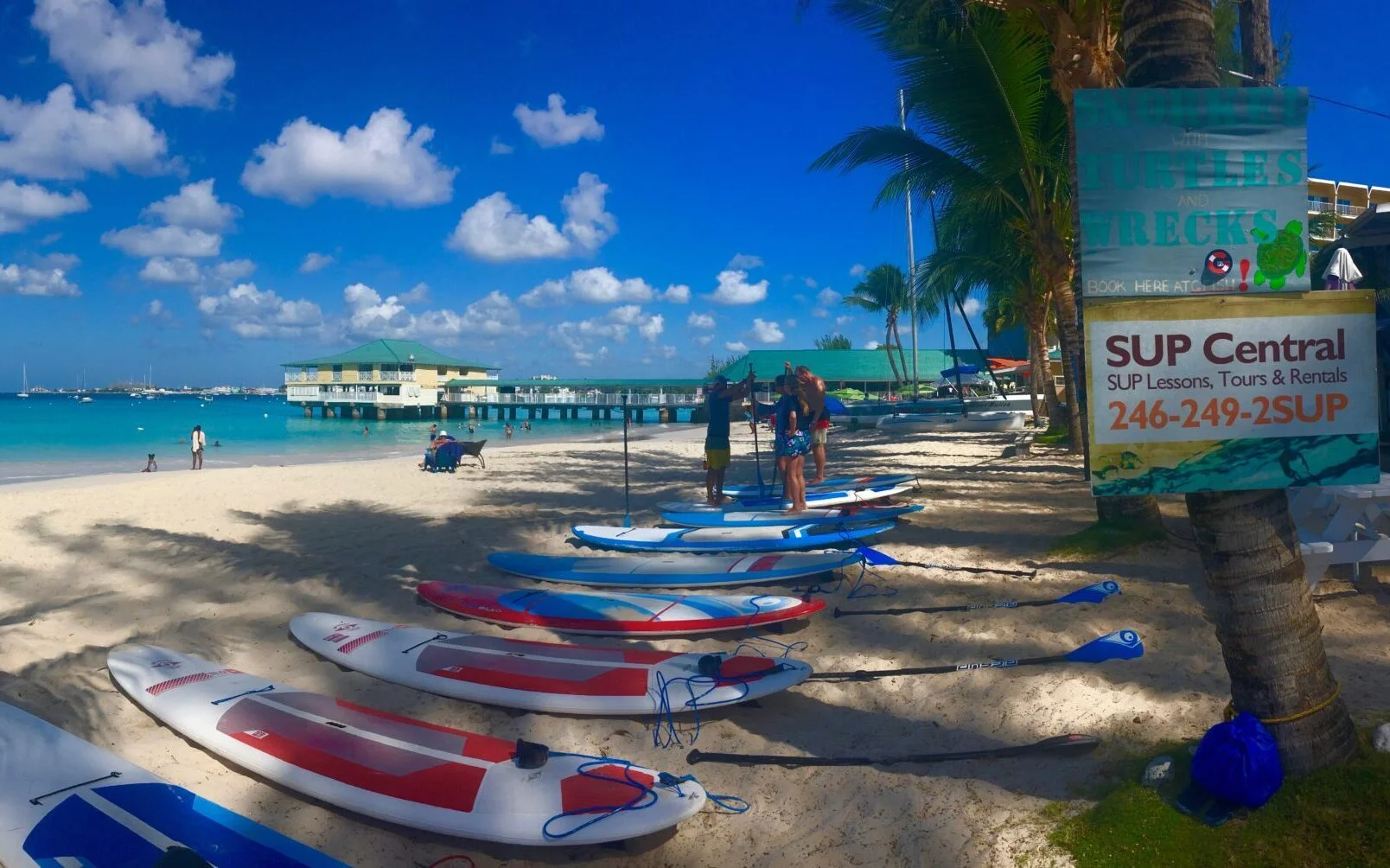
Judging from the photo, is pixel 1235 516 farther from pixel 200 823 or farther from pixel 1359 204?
pixel 1359 204

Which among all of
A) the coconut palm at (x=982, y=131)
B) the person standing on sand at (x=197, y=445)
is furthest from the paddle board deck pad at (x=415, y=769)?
the person standing on sand at (x=197, y=445)

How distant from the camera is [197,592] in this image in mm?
7430

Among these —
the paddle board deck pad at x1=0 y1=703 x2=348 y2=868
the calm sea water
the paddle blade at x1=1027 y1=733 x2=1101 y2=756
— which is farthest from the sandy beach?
the calm sea water

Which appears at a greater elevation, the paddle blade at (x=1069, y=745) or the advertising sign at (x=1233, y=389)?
the advertising sign at (x=1233, y=389)

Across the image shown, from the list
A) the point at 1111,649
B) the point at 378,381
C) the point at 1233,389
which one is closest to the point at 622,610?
the point at 1111,649

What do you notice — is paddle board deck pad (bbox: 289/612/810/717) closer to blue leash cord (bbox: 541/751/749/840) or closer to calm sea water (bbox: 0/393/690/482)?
blue leash cord (bbox: 541/751/749/840)

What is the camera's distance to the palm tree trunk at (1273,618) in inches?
117

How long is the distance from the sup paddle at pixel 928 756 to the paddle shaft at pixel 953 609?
182 cm

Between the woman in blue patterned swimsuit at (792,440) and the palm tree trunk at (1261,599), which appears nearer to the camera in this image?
the palm tree trunk at (1261,599)

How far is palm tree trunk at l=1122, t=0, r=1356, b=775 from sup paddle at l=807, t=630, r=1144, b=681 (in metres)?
1.39

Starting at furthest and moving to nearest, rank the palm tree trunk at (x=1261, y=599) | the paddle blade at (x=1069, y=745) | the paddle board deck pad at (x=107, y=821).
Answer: the paddle blade at (x=1069, y=745) → the paddle board deck pad at (x=107, y=821) → the palm tree trunk at (x=1261, y=599)

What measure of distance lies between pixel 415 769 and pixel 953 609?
148 inches

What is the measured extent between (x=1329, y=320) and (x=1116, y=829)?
204 centimetres

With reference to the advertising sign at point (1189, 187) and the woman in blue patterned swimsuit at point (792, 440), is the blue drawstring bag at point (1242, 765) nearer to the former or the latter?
the advertising sign at point (1189, 187)
